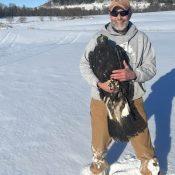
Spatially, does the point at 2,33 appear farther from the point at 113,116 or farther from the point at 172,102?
the point at 113,116

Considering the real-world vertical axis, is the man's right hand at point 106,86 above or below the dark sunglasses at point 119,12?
below

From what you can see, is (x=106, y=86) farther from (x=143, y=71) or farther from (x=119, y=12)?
(x=119, y=12)

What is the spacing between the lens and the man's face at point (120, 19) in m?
3.64

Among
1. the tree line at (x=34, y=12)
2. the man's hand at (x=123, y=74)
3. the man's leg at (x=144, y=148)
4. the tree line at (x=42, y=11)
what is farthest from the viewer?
the tree line at (x=42, y=11)

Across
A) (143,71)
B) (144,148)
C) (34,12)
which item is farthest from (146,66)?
(34,12)

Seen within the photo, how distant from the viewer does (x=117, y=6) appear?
3664mm

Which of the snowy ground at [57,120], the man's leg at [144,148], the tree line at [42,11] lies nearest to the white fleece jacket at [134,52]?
the man's leg at [144,148]

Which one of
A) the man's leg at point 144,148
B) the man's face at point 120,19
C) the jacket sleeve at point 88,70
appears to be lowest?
the man's leg at point 144,148

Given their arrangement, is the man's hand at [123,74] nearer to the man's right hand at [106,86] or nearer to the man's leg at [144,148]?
the man's right hand at [106,86]

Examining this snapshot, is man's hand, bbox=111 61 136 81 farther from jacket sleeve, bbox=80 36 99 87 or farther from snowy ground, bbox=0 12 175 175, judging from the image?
snowy ground, bbox=0 12 175 175

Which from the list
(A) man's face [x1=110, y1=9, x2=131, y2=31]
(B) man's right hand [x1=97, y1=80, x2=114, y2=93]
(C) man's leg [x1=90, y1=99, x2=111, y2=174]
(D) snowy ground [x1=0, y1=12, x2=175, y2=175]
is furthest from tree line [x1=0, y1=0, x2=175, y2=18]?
(B) man's right hand [x1=97, y1=80, x2=114, y2=93]

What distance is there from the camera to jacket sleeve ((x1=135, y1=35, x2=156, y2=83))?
3639 millimetres

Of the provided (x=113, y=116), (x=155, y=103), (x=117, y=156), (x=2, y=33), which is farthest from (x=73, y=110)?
(x=2, y=33)

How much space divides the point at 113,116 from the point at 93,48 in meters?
0.54
